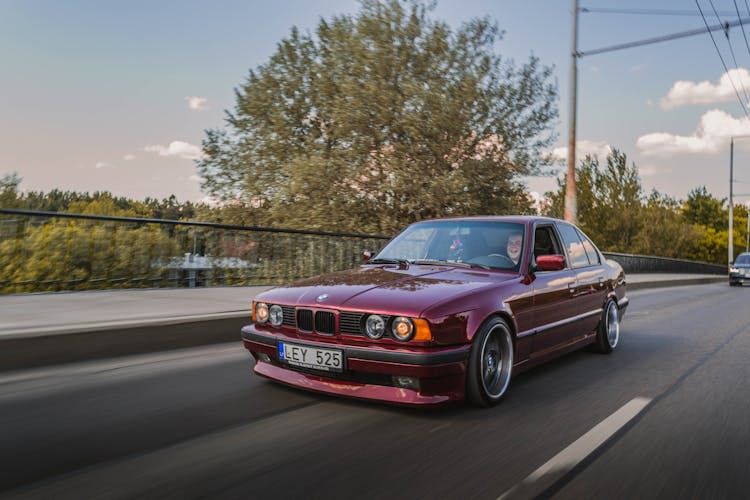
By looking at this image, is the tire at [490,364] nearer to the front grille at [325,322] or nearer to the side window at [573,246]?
the front grille at [325,322]

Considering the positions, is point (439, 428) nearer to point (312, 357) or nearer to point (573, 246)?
point (312, 357)

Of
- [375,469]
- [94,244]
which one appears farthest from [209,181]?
[375,469]

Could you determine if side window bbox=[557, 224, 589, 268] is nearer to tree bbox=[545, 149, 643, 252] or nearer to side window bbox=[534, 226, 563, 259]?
side window bbox=[534, 226, 563, 259]

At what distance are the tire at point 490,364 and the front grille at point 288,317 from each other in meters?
1.25

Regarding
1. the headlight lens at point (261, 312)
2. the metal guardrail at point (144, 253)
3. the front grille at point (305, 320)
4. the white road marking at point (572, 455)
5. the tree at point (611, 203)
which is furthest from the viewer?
the tree at point (611, 203)

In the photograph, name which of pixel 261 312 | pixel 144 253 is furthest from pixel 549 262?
pixel 144 253

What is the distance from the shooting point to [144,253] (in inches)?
370

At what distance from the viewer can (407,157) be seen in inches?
864

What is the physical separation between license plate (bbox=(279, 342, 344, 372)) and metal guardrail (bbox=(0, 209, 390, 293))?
208 inches

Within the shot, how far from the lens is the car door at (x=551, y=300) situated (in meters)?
4.90

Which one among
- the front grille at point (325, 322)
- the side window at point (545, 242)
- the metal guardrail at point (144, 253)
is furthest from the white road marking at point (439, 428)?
the metal guardrail at point (144, 253)

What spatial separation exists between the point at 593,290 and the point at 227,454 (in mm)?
4273

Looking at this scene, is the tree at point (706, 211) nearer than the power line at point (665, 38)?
No

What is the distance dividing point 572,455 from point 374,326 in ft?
4.50
